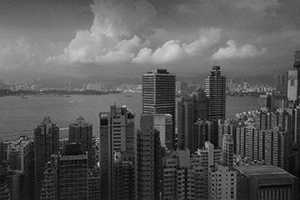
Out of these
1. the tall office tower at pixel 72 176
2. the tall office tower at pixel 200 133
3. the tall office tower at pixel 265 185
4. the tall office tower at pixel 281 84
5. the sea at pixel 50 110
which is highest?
the tall office tower at pixel 281 84

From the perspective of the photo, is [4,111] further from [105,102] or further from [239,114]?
[239,114]

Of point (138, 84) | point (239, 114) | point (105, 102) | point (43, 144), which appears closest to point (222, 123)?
point (239, 114)

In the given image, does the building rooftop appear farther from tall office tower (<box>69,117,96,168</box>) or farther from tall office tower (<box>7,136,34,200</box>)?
tall office tower (<box>7,136,34,200</box>)

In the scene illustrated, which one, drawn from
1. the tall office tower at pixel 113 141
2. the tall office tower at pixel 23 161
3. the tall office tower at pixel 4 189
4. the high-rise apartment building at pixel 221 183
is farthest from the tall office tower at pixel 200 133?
the tall office tower at pixel 4 189

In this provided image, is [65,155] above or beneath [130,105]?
beneath

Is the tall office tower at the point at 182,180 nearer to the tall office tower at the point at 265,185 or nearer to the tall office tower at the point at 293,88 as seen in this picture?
the tall office tower at the point at 265,185

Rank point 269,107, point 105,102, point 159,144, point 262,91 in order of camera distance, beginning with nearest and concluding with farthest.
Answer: point 159,144 → point 105,102 → point 262,91 → point 269,107
